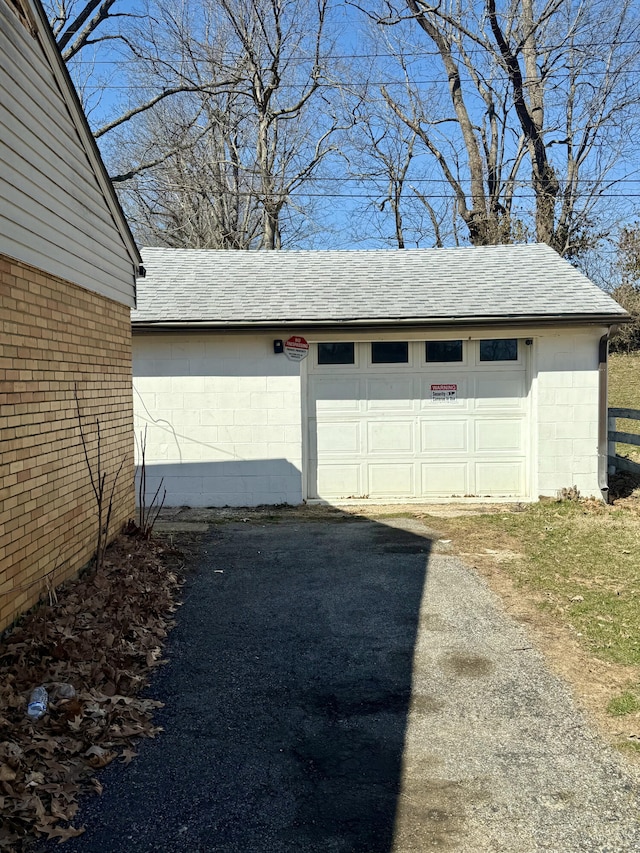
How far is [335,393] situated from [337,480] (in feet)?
4.49

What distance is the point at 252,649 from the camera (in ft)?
16.5

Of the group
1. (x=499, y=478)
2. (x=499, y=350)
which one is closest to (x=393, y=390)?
(x=499, y=350)

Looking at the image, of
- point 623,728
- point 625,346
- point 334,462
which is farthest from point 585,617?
point 625,346

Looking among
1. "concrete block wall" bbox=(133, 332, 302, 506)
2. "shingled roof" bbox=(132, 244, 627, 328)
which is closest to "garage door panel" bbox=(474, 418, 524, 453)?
"shingled roof" bbox=(132, 244, 627, 328)

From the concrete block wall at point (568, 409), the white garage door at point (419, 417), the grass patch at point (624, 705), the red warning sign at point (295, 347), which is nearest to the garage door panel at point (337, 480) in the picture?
the white garage door at point (419, 417)

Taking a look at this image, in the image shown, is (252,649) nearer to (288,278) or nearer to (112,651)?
(112,651)

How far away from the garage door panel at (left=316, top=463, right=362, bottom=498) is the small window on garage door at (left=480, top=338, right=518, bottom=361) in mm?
2656

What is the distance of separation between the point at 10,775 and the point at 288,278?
988cm

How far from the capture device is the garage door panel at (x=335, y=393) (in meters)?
10.7

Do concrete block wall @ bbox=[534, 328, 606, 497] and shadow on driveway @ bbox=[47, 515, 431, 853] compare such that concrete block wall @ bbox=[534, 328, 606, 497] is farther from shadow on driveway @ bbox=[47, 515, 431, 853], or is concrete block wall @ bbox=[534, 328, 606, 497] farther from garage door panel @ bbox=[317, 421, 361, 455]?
shadow on driveway @ bbox=[47, 515, 431, 853]

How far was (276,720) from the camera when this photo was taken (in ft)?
12.9

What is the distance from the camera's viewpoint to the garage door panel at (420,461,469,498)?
1080 centimetres

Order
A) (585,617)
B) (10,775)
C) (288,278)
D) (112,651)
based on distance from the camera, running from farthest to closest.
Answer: (288,278)
(585,617)
(112,651)
(10,775)

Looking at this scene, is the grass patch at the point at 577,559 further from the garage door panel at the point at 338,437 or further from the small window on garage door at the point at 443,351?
the small window on garage door at the point at 443,351
